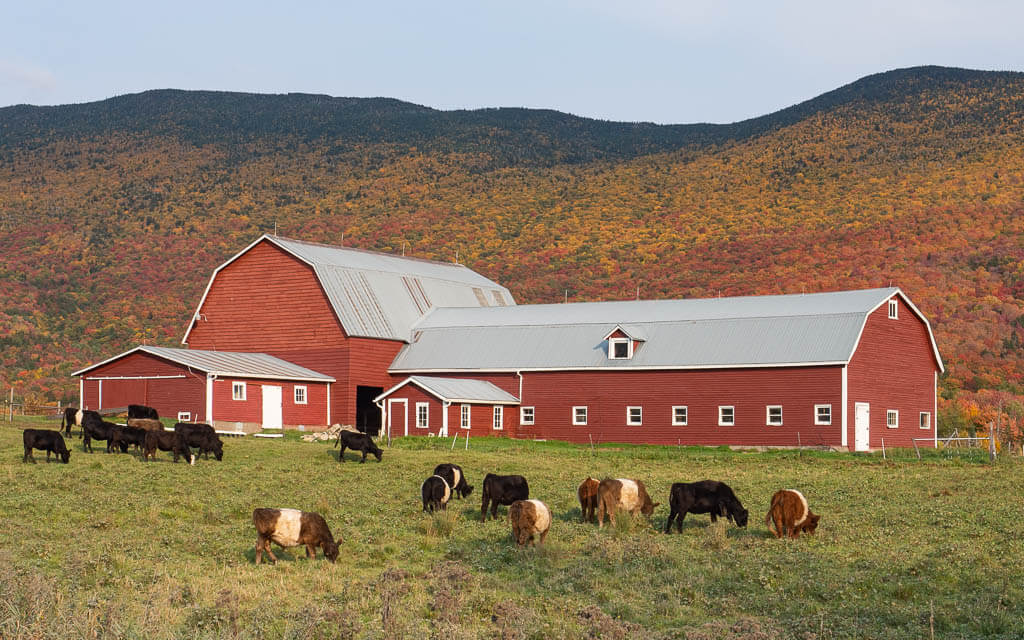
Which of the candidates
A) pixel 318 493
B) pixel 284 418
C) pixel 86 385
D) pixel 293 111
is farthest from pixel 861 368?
pixel 293 111

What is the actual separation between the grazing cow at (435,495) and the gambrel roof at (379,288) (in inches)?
1197

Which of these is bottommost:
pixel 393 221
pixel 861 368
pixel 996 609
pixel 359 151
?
pixel 996 609

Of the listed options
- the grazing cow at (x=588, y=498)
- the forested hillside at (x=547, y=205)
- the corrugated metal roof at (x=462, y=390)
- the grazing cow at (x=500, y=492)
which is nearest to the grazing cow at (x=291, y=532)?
the grazing cow at (x=500, y=492)

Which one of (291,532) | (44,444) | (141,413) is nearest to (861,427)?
(141,413)

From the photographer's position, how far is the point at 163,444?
32.0m

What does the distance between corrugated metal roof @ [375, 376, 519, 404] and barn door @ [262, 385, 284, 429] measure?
4137 mm

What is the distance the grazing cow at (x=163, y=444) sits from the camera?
31.8m

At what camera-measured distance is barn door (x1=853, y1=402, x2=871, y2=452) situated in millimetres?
45781

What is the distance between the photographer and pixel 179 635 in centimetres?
1318

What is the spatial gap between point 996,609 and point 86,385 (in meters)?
42.7

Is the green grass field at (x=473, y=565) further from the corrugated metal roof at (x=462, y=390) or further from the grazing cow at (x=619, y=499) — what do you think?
the corrugated metal roof at (x=462, y=390)

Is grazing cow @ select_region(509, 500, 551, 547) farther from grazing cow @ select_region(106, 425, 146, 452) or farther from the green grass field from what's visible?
grazing cow @ select_region(106, 425, 146, 452)

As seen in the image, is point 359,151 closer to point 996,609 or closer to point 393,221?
point 393,221

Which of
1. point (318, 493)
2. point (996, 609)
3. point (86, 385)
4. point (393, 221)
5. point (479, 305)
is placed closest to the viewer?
point (996, 609)
